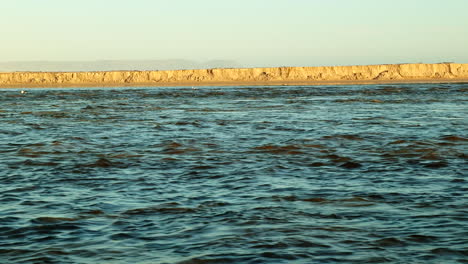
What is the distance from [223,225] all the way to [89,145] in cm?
981

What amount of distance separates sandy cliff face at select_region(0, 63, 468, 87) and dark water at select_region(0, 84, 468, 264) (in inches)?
3782

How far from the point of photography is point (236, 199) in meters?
10.1

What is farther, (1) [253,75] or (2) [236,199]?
(1) [253,75]

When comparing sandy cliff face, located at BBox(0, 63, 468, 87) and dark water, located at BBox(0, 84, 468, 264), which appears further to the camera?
sandy cliff face, located at BBox(0, 63, 468, 87)

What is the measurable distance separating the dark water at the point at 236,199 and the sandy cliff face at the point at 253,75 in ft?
315

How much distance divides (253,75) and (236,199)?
10932 cm

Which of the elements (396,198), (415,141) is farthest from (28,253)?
(415,141)

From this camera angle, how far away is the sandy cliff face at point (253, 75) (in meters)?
114

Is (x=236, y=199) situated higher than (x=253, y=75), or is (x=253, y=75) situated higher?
(x=253, y=75)

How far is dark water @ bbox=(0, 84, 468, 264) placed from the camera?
7410 mm

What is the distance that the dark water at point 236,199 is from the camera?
7410 mm

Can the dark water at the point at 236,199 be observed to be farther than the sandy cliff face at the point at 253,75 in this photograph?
No

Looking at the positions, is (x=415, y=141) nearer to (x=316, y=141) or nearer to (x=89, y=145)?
(x=316, y=141)

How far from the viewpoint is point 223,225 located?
8.52 meters
